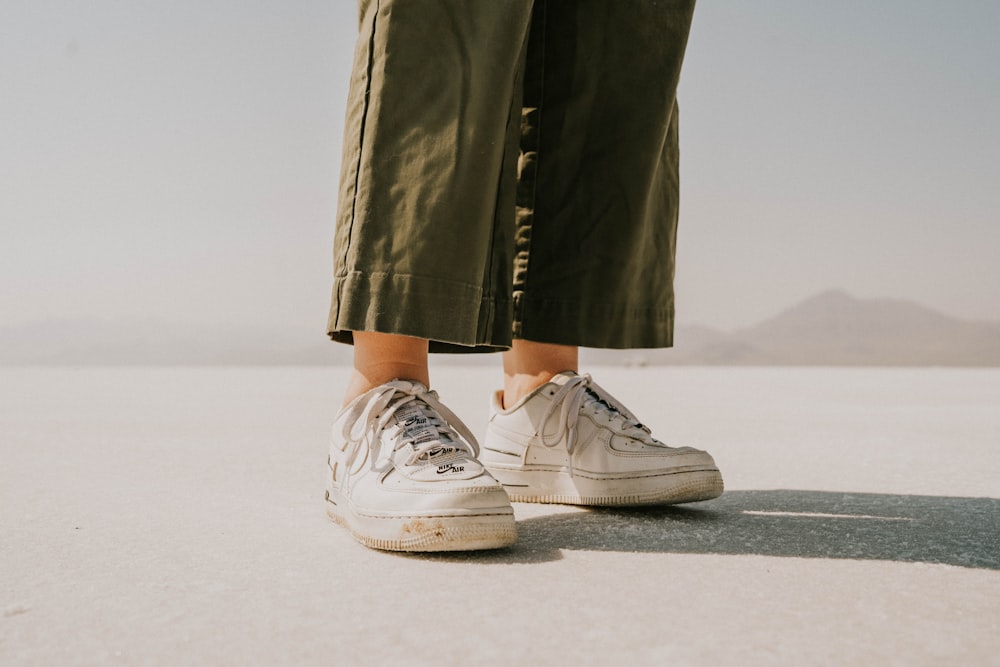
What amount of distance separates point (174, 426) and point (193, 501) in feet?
2.86

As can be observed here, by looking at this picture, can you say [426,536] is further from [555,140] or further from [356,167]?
[555,140]

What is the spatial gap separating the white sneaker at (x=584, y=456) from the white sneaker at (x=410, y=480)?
145 millimetres

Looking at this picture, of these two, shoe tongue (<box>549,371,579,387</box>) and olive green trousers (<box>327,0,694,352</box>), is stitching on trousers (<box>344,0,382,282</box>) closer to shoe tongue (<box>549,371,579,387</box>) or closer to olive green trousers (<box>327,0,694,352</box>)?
olive green trousers (<box>327,0,694,352</box>)

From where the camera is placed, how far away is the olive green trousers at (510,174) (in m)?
0.82

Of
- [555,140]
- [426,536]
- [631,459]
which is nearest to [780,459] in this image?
[631,459]

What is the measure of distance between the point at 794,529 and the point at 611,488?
0.21 meters

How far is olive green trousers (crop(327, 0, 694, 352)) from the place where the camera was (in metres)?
0.82

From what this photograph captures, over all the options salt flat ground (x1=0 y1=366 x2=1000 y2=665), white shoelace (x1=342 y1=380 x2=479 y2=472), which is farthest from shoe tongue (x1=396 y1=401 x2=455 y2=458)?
salt flat ground (x1=0 y1=366 x2=1000 y2=665)

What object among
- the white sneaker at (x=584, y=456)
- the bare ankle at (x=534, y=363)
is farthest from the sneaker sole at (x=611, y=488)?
the bare ankle at (x=534, y=363)

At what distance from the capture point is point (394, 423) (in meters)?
0.87

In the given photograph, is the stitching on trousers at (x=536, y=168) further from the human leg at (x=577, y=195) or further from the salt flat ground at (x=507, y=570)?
the salt flat ground at (x=507, y=570)

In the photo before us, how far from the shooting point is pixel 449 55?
83 cm

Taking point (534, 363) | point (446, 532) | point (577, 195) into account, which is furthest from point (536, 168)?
point (446, 532)

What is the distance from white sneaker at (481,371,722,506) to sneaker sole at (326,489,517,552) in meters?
0.25
